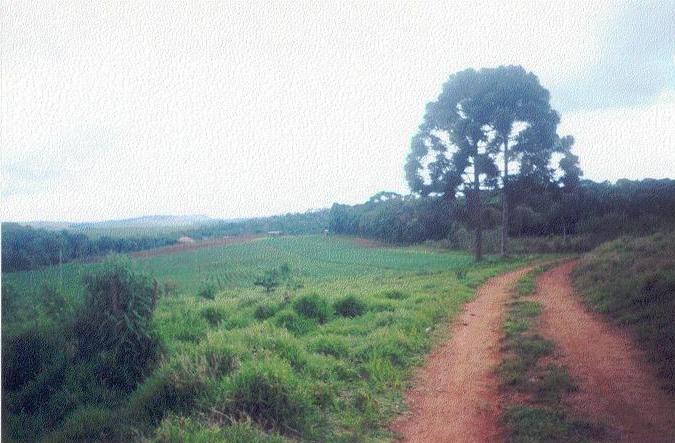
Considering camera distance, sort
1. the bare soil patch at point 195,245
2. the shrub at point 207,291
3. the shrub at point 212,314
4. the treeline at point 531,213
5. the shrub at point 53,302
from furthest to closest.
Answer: the shrub at point 207,291, the shrub at point 212,314, the bare soil patch at point 195,245, the shrub at point 53,302, the treeline at point 531,213

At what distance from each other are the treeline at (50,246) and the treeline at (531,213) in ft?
11.5

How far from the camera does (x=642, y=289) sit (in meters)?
6.00

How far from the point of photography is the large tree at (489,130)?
6324 millimetres

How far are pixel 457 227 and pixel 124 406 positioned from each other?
7117 mm

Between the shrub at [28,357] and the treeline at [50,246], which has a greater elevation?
the treeline at [50,246]

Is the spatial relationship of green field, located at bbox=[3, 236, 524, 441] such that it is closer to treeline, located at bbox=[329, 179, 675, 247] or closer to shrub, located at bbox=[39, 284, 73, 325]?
shrub, located at bbox=[39, 284, 73, 325]

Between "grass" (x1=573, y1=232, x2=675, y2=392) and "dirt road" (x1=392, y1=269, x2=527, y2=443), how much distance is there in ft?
4.53

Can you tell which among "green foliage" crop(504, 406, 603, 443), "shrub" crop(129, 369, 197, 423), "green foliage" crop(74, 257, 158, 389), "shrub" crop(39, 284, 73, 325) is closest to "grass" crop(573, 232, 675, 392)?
"green foliage" crop(504, 406, 603, 443)

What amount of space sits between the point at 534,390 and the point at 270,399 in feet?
7.04

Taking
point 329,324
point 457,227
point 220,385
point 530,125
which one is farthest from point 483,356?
point 457,227

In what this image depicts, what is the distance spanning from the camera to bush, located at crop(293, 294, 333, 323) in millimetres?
7578

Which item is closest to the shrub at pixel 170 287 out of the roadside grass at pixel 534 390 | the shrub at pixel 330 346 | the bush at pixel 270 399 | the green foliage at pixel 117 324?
the green foliage at pixel 117 324

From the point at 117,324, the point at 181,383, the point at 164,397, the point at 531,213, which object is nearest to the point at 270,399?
the point at 181,383

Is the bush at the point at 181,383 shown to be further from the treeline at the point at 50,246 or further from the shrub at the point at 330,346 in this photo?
the treeline at the point at 50,246
